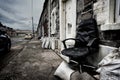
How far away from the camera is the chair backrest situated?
234cm

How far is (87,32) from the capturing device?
98.8 inches

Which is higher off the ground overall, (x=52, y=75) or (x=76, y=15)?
(x=76, y=15)

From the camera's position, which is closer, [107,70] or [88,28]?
[107,70]

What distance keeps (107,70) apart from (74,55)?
846 millimetres

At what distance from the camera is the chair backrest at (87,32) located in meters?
2.34

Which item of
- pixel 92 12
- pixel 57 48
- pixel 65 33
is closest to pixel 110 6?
pixel 92 12

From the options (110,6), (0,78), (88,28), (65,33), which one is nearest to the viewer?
(110,6)

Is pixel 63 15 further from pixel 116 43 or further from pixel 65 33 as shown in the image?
pixel 116 43

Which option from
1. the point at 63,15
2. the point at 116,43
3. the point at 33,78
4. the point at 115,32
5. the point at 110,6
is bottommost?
the point at 33,78

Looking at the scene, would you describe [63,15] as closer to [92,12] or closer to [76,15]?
[76,15]

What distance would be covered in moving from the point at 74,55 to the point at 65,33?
2.74 metres

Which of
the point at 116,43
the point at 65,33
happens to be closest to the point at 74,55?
the point at 116,43

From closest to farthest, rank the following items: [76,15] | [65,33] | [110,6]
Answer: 1. [110,6]
2. [76,15]
3. [65,33]

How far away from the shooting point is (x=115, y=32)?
1.83 metres
